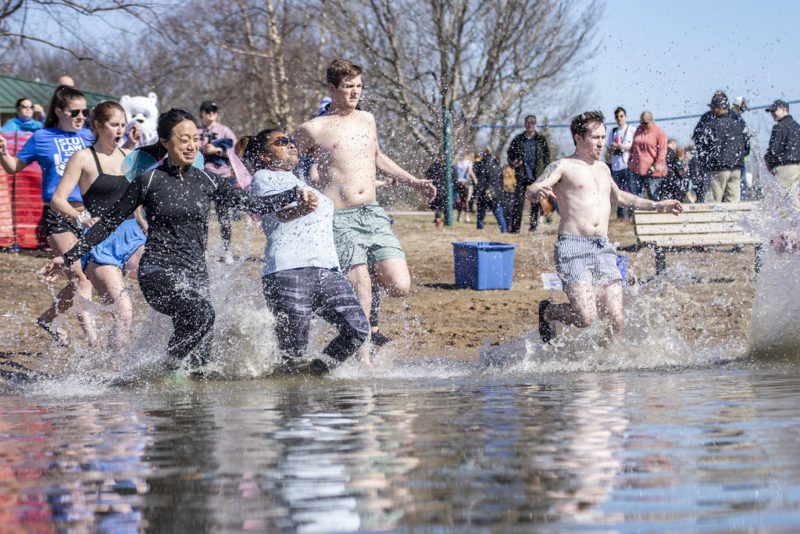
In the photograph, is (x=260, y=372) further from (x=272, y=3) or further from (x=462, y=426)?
(x=272, y=3)

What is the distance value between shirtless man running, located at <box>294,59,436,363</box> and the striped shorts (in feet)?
3.03

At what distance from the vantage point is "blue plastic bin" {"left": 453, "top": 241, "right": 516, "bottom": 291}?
11.6 metres

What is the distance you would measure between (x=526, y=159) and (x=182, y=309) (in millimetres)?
11867

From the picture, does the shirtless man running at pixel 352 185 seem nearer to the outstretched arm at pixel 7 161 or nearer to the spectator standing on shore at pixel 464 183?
the outstretched arm at pixel 7 161

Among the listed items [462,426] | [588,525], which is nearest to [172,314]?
[462,426]

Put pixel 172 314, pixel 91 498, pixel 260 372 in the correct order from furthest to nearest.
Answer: pixel 260 372
pixel 172 314
pixel 91 498

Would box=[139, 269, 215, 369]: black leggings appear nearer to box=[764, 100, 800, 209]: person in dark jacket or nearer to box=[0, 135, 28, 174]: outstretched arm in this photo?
box=[0, 135, 28, 174]: outstretched arm

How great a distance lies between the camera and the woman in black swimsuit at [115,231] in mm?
7336

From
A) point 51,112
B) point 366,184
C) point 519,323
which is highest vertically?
point 51,112

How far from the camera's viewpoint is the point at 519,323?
32.9 feet

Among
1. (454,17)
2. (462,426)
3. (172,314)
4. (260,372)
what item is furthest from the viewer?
(454,17)

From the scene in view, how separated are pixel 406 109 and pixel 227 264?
16.2 m

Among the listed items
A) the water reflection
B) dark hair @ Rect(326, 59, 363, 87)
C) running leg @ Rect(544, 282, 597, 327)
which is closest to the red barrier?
dark hair @ Rect(326, 59, 363, 87)

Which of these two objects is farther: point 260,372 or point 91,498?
point 260,372
